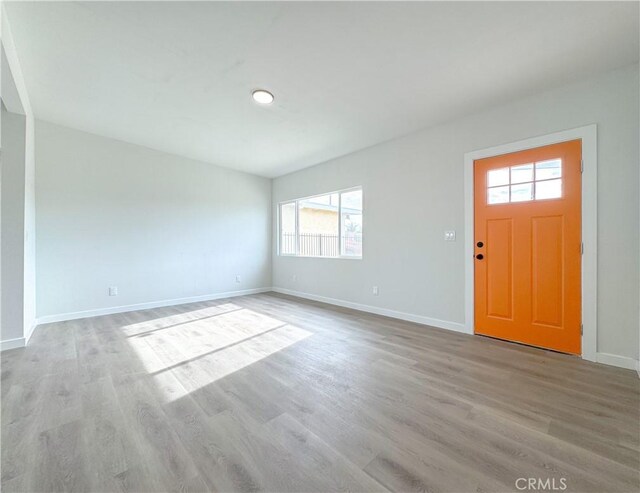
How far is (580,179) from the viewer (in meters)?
2.43

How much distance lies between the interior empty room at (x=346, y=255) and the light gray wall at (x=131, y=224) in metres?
0.04

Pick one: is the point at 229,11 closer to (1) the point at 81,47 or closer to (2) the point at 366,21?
(2) the point at 366,21

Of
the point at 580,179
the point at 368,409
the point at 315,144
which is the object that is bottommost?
the point at 368,409

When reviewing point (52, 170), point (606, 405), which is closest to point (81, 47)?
point (52, 170)

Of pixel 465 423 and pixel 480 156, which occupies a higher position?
pixel 480 156

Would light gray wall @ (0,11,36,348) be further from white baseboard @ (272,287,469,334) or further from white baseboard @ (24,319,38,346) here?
white baseboard @ (272,287,469,334)

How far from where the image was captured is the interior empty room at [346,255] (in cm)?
135

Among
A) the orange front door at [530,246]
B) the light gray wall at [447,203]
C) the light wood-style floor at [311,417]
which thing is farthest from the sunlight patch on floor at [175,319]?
the orange front door at [530,246]

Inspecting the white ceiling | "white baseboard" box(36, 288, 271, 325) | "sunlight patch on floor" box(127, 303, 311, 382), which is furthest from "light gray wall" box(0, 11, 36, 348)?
"sunlight patch on floor" box(127, 303, 311, 382)

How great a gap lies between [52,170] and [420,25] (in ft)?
15.4

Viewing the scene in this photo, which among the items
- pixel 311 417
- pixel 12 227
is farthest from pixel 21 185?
pixel 311 417

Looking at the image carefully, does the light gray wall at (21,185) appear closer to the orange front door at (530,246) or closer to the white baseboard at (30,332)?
the white baseboard at (30,332)

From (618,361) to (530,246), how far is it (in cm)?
115

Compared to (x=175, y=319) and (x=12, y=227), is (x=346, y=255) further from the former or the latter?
(x=12, y=227)
